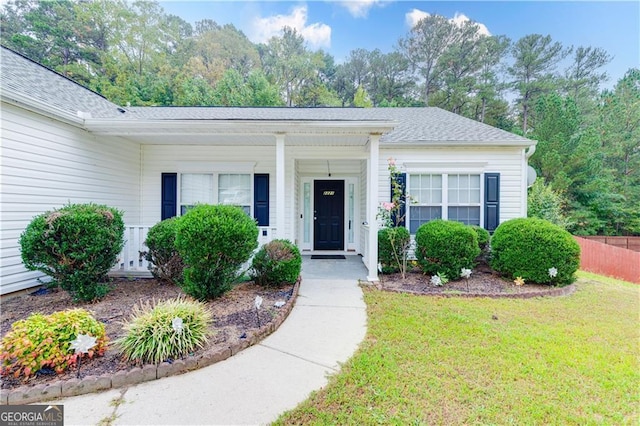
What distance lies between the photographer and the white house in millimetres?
4527

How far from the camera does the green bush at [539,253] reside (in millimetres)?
5176

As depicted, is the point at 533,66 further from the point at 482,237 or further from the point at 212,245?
the point at 212,245

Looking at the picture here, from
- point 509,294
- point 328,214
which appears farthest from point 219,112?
point 509,294

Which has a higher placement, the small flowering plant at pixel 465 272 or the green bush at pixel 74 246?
the green bush at pixel 74 246

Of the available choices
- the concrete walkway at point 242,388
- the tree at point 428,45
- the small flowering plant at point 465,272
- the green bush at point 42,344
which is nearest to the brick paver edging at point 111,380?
the concrete walkway at point 242,388

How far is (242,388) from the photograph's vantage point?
235cm

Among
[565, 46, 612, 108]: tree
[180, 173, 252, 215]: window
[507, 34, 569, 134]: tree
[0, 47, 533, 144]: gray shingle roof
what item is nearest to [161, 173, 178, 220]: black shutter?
[180, 173, 252, 215]: window

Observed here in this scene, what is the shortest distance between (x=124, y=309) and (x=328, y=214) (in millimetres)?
5610

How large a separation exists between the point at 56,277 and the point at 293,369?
3827mm

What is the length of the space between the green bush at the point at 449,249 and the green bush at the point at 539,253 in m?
0.67

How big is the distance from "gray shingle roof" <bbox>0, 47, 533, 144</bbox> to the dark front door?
2.01 m

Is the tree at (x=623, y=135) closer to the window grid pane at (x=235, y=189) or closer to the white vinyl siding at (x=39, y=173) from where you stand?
the window grid pane at (x=235, y=189)

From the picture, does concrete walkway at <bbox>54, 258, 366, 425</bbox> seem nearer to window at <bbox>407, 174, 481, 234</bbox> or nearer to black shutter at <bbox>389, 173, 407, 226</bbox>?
black shutter at <bbox>389, 173, 407, 226</bbox>

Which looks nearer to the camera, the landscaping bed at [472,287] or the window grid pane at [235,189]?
the landscaping bed at [472,287]
